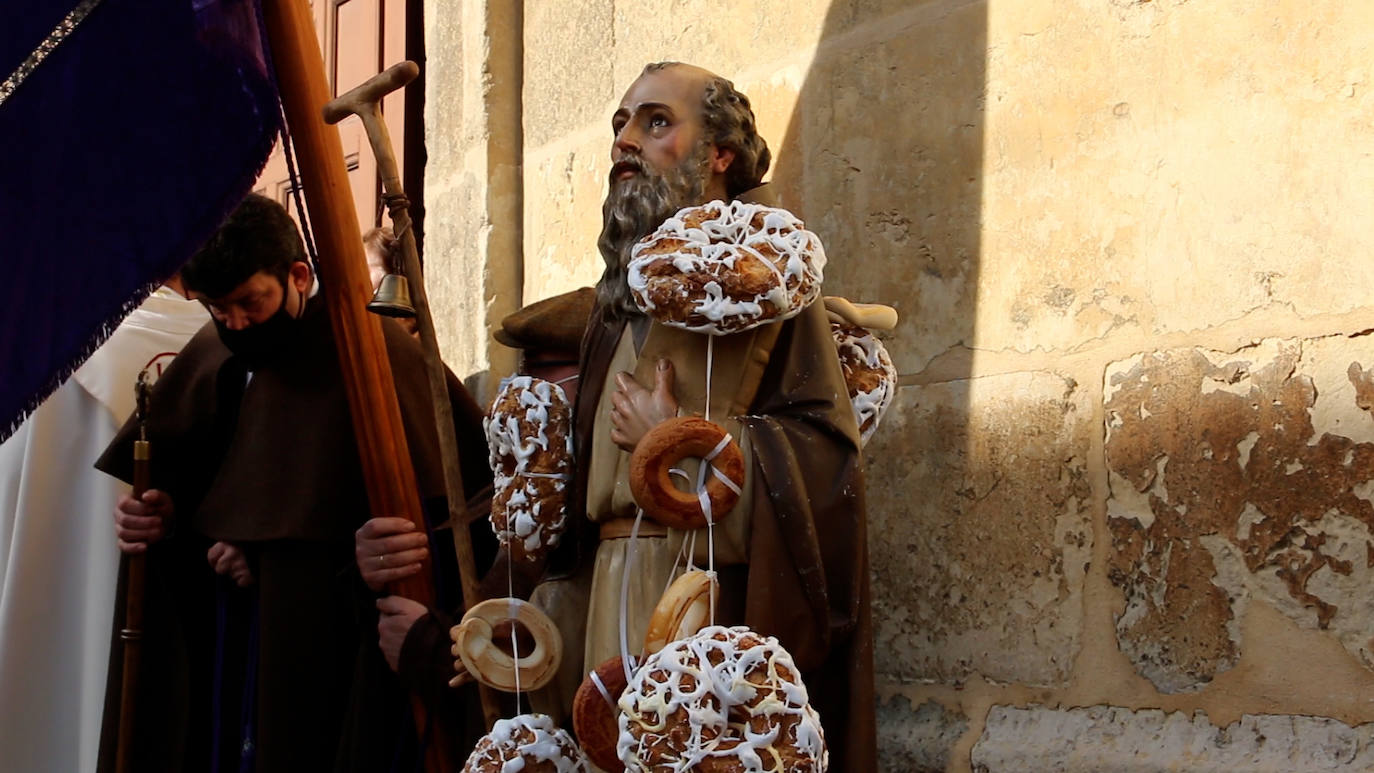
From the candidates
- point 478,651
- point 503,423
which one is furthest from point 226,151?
point 478,651

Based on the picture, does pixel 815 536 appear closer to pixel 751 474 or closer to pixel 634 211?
pixel 751 474

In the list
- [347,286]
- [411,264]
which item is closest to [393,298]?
[411,264]

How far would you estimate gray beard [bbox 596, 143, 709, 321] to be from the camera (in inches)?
107

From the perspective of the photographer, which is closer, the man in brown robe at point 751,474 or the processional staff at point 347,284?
the man in brown robe at point 751,474

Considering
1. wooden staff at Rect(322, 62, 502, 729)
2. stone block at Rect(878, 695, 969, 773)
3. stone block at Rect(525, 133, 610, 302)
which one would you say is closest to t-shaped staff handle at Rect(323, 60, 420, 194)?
wooden staff at Rect(322, 62, 502, 729)

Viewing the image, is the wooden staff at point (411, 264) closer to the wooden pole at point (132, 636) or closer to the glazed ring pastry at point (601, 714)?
the glazed ring pastry at point (601, 714)

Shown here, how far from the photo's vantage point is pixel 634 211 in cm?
272

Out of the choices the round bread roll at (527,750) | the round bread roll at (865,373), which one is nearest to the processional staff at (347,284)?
the round bread roll at (527,750)

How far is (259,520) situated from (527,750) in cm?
123

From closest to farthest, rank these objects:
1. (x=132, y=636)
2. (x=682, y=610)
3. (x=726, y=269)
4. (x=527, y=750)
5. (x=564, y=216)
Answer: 1. (x=682, y=610)
2. (x=726, y=269)
3. (x=527, y=750)
4. (x=132, y=636)
5. (x=564, y=216)

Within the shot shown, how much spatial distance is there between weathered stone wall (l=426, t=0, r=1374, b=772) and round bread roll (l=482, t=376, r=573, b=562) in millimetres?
671

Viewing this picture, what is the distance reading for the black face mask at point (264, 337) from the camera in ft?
12.1

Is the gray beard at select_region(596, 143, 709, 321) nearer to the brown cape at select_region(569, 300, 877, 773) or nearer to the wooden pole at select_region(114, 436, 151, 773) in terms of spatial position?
the brown cape at select_region(569, 300, 877, 773)

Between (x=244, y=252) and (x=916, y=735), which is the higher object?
(x=244, y=252)
